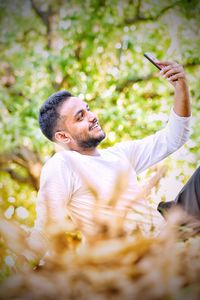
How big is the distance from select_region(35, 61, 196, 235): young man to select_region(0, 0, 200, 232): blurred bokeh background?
2.08ft

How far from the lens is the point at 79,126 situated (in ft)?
4.23

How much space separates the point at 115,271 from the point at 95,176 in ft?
1.74

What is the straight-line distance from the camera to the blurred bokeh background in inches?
77.5

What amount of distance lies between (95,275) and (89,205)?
47cm

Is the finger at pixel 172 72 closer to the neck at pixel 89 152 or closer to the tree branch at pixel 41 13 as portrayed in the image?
the neck at pixel 89 152

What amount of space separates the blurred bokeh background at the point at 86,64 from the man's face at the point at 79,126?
66cm

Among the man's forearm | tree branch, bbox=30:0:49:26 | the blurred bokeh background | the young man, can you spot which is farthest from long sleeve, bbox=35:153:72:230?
tree branch, bbox=30:0:49:26

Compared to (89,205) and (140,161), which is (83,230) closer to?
(89,205)

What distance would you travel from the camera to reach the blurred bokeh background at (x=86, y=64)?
6.46 feet

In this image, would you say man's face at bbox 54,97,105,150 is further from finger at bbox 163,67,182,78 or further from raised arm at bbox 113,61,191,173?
finger at bbox 163,67,182,78

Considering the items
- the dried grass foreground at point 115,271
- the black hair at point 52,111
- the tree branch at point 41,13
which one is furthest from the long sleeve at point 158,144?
the tree branch at point 41,13

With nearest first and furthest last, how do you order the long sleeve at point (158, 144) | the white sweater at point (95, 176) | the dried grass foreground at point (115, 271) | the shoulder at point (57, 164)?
1. the dried grass foreground at point (115, 271)
2. the white sweater at point (95, 176)
3. the shoulder at point (57, 164)
4. the long sleeve at point (158, 144)

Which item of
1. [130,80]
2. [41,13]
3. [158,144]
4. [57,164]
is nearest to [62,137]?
[57,164]

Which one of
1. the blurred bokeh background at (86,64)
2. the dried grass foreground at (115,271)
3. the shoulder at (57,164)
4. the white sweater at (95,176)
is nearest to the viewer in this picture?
the dried grass foreground at (115,271)
